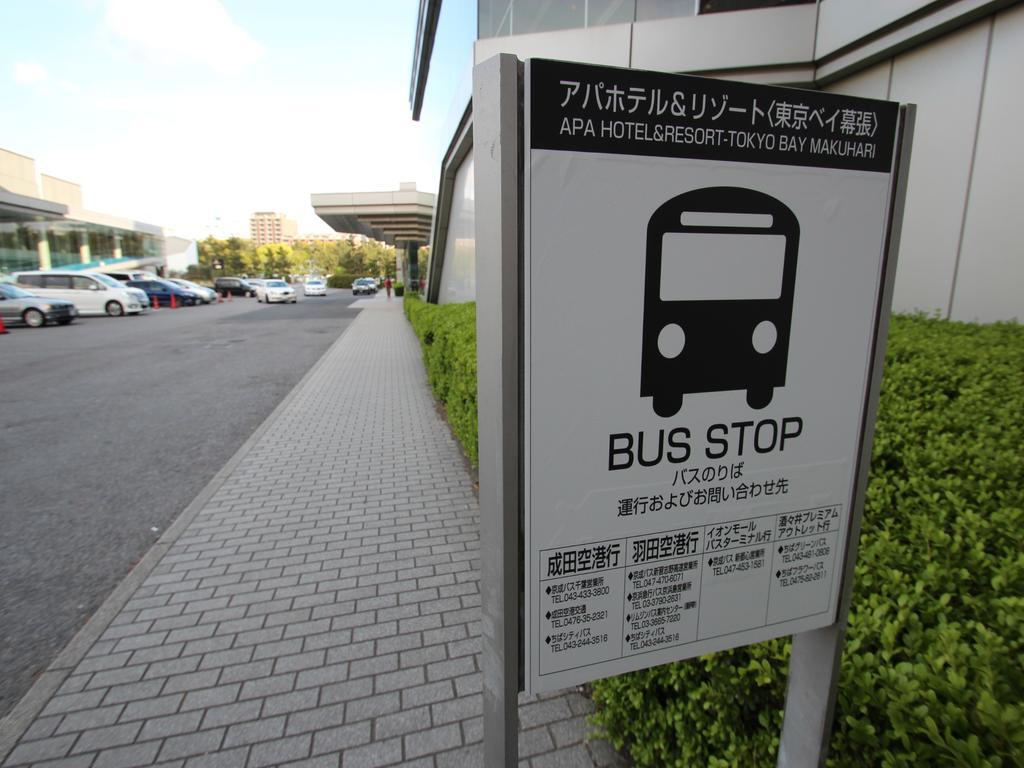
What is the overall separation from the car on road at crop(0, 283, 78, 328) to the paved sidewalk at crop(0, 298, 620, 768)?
21.9 m

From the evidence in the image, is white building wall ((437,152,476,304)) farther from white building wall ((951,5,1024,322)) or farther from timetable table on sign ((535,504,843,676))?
timetable table on sign ((535,504,843,676))

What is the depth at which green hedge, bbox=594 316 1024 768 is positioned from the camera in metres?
1.18

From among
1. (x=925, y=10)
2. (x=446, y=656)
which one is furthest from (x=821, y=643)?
(x=925, y=10)

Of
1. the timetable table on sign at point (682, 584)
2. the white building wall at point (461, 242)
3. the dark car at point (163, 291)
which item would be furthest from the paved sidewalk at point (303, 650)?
the dark car at point (163, 291)

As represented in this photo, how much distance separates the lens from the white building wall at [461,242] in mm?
13258

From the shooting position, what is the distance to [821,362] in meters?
1.38

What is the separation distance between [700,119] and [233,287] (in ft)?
174

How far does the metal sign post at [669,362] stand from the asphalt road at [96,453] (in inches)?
125

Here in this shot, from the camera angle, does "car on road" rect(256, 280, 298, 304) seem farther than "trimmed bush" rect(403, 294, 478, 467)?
Yes

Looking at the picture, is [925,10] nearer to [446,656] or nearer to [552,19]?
[552,19]

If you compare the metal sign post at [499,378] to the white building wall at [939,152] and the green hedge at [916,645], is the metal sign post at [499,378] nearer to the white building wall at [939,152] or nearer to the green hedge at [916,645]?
the green hedge at [916,645]

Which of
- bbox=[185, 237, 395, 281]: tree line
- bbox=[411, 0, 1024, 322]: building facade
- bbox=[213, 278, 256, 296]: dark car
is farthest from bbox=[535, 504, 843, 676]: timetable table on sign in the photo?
bbox=[185, 237, 395, 281]: tree line

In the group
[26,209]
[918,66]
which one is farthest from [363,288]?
[918,66]

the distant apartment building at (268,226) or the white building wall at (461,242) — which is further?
the distant apartment building at (268,226)
